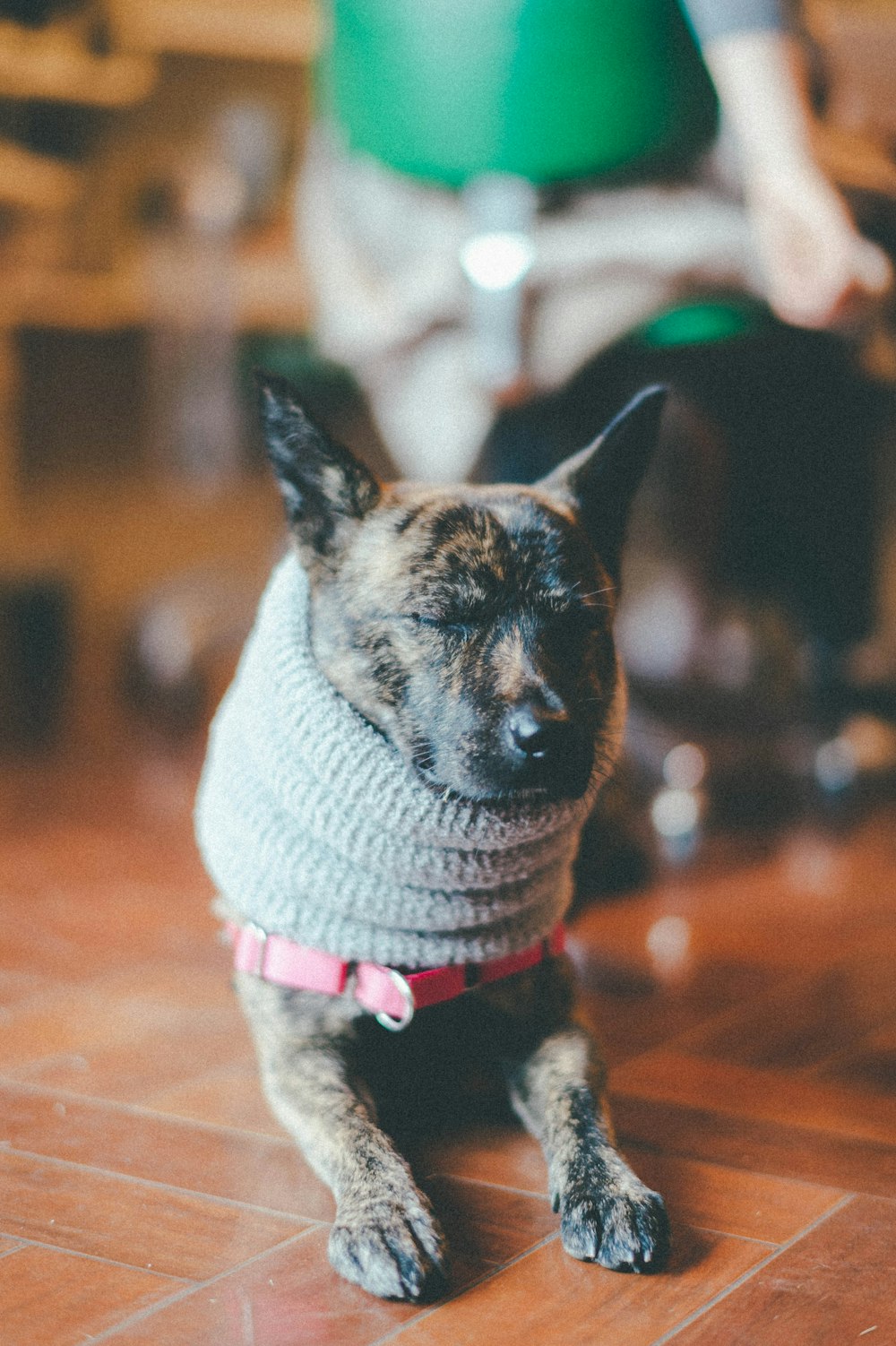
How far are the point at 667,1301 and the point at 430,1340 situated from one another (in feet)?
0.50

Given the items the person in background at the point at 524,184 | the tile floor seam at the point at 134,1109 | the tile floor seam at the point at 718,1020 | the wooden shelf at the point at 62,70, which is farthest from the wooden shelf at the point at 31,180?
the tile floor seam at the point at 718,1020

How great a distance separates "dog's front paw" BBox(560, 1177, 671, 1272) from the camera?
85 centimetres

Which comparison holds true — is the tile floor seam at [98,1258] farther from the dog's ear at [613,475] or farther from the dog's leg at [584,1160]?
the dog's ear at [613,475]

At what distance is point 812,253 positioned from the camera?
4.11 feet

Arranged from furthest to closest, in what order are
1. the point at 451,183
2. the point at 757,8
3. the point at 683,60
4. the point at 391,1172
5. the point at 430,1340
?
the point at 451,183 → the point at 683,60 → the point at 757,8 → the point at 391,1172 → the point at 430,1340

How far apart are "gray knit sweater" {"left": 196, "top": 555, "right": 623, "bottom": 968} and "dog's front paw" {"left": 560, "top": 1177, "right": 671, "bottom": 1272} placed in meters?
0.22

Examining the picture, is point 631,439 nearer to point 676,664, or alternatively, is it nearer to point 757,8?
point 757,8

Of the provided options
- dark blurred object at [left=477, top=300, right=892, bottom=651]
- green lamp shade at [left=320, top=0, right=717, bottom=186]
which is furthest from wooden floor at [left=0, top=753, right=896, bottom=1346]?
green lamp shade at [left=320, top=0, right=717, bottom=186]

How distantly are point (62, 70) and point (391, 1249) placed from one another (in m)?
2.89

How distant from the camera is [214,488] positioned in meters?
3.92

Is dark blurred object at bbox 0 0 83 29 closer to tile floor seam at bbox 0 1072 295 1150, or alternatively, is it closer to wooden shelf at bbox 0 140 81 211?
wooden shelf at bbox 0 140 81 211

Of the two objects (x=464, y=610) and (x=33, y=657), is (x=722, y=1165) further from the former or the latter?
(x=33, y=657)

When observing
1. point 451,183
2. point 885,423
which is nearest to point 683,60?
point 451,183

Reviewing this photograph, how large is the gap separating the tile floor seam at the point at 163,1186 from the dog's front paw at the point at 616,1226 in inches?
7.1
